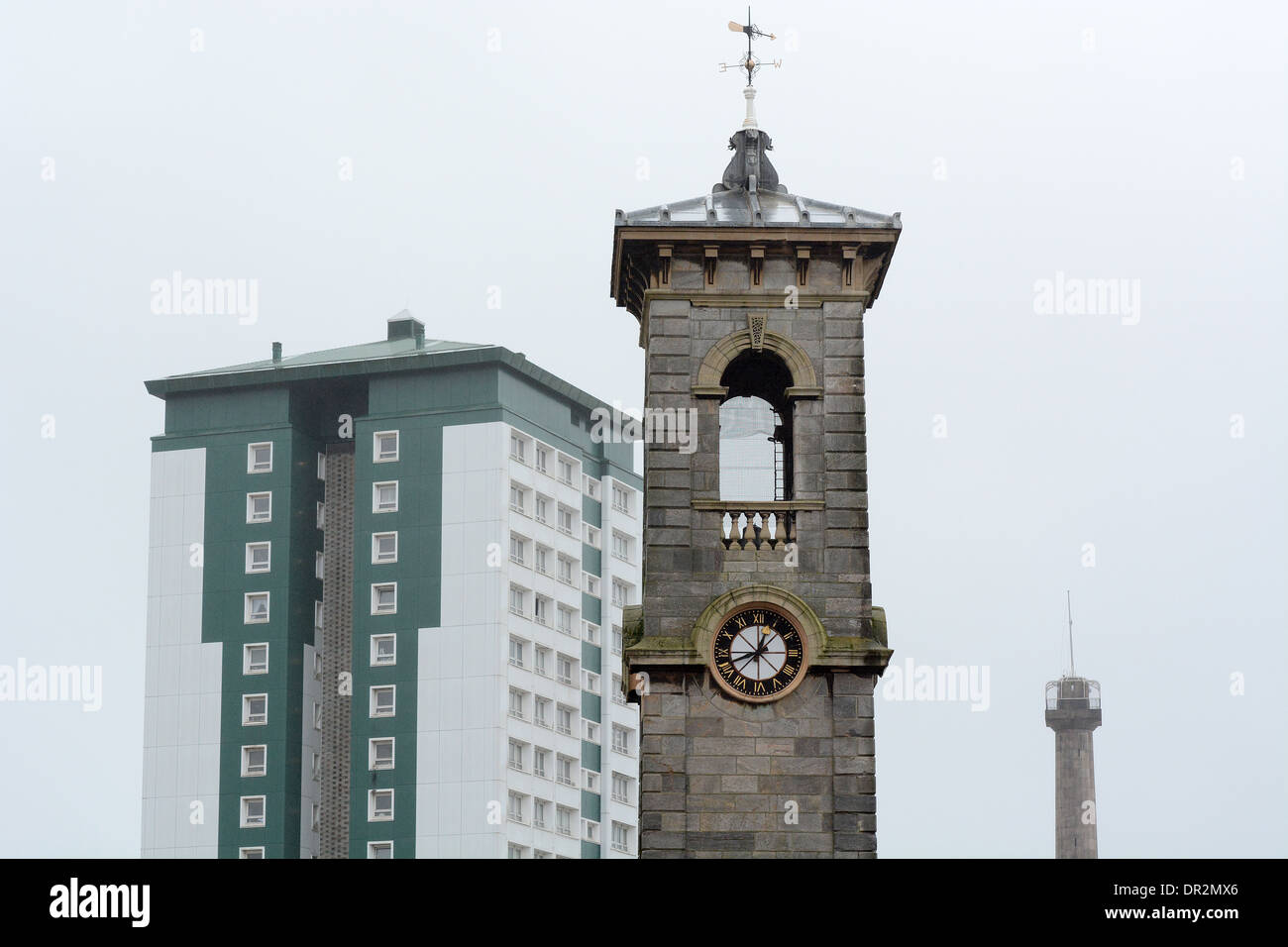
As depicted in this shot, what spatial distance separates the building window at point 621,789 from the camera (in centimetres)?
17112

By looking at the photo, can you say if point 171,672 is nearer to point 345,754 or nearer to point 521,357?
point 345,754

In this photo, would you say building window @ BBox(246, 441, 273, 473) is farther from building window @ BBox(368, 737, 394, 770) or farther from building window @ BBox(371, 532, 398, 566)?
building window @ BBox(368, 737, 394, 770)

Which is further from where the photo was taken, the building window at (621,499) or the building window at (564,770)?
the building window at (621,499)

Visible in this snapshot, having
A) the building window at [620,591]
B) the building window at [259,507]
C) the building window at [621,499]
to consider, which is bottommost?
the building window at [620,591]

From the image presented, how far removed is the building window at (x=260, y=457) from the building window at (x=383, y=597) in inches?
502

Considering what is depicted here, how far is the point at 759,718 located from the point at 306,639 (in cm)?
12618

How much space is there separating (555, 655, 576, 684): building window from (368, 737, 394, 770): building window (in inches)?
633

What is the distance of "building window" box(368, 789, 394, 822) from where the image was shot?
15362 cm

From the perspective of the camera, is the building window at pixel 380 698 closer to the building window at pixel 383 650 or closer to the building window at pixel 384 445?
the building window at pixel 383 650

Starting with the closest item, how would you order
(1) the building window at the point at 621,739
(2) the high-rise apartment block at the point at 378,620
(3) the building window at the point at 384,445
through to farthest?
1. (2) the high-rise apartment block at the point at 378,620
2. (3) the building window at the point at 384,445
3. (1) the building window at the point at 621,739

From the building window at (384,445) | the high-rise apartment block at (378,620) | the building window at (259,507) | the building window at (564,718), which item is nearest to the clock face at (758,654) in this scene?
the high-rise apartment block at (378,620)

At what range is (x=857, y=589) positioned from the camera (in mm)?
40875

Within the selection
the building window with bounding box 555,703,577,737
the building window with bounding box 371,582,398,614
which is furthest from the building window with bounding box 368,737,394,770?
the building window with bounding box 555,703,577,737
